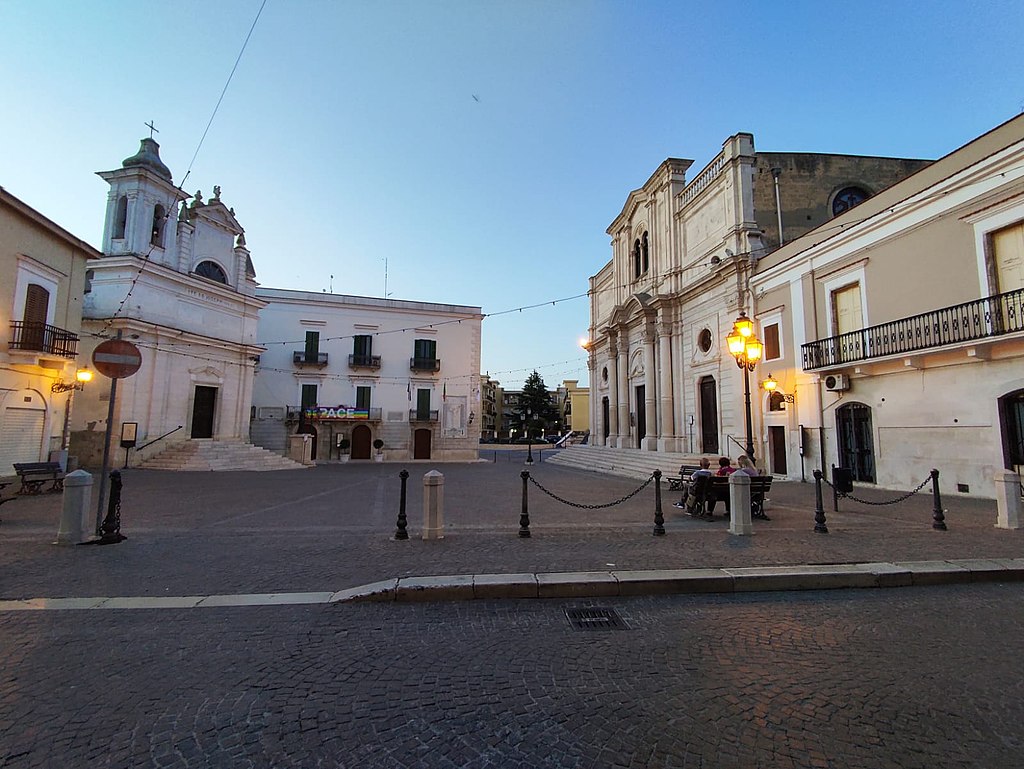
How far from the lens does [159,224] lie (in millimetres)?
23391

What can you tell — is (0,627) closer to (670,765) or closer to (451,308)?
(670,765)

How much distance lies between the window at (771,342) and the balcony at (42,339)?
24115mm

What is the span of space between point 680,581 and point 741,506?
3.06 m

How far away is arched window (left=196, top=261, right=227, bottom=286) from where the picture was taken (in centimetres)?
2555

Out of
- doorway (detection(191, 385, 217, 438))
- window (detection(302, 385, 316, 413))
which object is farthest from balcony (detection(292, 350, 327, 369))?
doorway (detection(191, 385, 217, 438))

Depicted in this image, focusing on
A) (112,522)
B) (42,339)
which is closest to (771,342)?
(112,522)

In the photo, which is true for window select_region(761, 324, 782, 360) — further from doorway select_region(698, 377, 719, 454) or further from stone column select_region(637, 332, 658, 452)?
stone column select_region(637, 332, 658, 452)

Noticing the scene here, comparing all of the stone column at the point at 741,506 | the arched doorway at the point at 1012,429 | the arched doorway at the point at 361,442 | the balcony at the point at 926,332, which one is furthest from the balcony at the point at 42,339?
the arched doorway at the point at 1012,429

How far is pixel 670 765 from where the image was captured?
241 centimetres

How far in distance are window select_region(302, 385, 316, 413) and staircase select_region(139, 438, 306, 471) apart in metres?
6.00

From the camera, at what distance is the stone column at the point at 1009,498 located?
7840mm

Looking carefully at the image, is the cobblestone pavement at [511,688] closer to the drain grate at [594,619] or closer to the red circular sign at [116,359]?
the drain grate at [594,619]

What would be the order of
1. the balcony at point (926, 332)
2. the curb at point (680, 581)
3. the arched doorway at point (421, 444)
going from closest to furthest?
the curb at point (680, 581) < the balcony at point (926, 332) < the arched doorway at point (421, 444)

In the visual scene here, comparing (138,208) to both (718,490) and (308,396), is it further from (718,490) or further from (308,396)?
(718,490)
